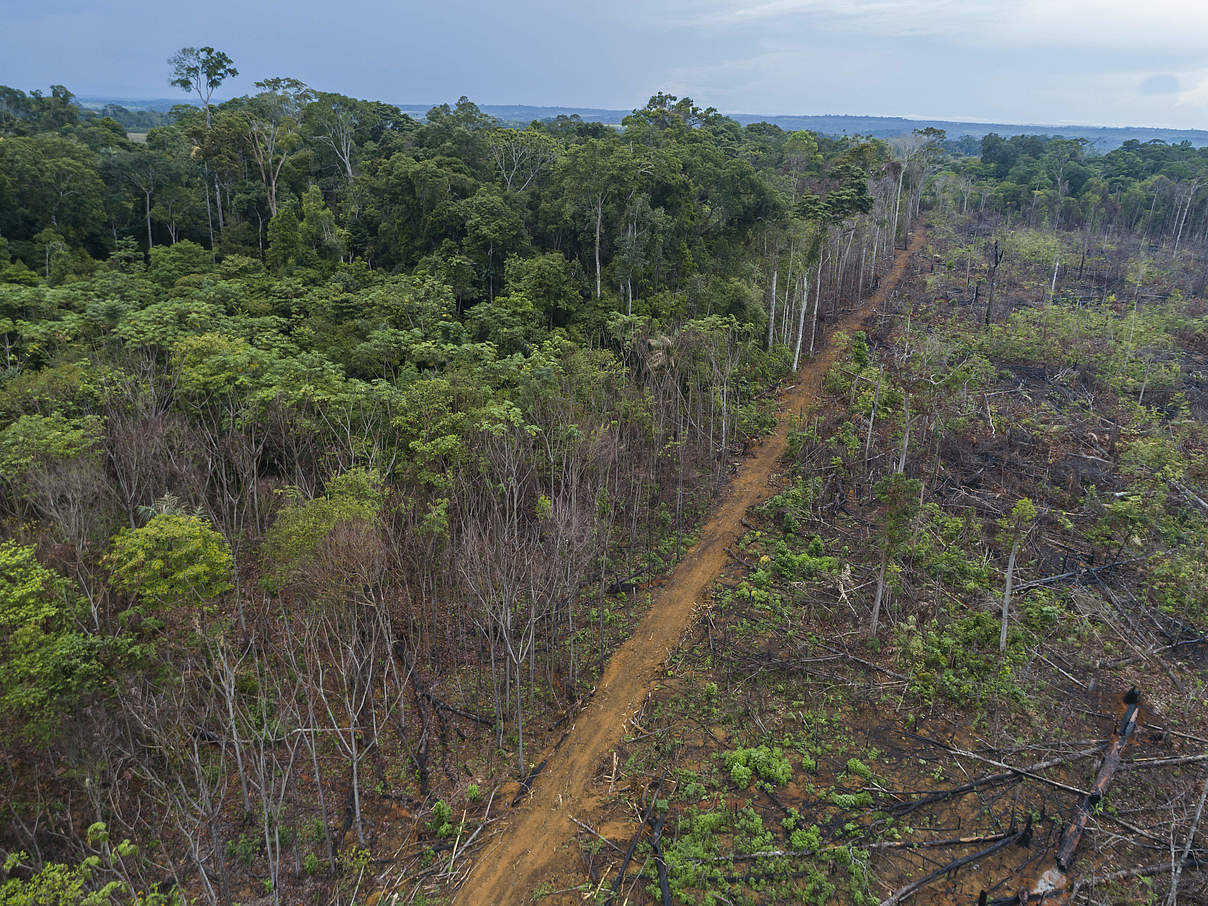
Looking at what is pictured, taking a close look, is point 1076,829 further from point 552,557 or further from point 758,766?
point 552,557

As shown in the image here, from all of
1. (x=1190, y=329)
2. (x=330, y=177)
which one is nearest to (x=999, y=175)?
(x=1190, y=329)

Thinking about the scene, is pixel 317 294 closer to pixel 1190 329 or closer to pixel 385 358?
pixel 385 358

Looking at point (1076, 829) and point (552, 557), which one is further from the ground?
point (552, 557)

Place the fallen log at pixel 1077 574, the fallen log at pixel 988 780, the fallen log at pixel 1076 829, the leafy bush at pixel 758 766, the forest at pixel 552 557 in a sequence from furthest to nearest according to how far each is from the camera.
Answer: the fallen log at pixel 1077 574 → the leafy bush at pixel 758 766 → the fallen log at pixel 988 780 → the forest at pixel 552 557 → the fallen log at pixel 1076 829

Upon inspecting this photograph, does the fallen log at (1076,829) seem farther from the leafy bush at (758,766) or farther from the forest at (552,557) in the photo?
the leafy bush at (758,766)

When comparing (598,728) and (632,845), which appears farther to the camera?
(598,728)

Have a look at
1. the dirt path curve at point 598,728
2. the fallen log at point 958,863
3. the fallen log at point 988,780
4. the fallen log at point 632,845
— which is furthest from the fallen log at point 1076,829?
the dirt path curve at point 598,728

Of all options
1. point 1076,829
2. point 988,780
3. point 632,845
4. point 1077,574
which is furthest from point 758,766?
point 1077,574
